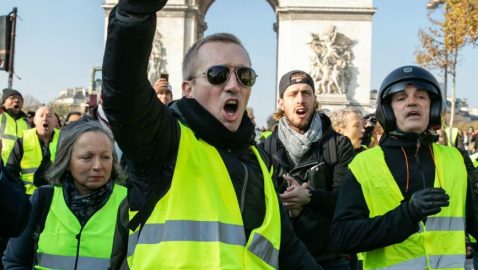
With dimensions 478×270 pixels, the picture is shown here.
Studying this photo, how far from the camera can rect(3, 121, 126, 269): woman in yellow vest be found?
3238mm

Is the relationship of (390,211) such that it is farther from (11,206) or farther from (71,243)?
(11,206)

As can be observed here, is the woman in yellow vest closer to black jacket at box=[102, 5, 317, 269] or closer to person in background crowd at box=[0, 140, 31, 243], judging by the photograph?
person in background crowd at box=[0, 140, 31, 243]

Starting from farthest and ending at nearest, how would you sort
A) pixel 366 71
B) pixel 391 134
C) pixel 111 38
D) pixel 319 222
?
1. pixel 366 71
2. pixel 319 222
3. pixel 391 134
4. pixel 111 38

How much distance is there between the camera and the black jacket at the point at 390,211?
3.03 m

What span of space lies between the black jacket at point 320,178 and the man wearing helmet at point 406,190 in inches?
37.8

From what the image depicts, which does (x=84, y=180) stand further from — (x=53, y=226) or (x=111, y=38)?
(x=111, y=38)

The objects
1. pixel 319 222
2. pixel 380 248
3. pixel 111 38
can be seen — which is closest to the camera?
pixel 111 38

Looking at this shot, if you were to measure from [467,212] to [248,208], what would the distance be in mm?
1582

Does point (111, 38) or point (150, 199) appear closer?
point (111, 38)

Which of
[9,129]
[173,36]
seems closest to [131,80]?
[9,129]

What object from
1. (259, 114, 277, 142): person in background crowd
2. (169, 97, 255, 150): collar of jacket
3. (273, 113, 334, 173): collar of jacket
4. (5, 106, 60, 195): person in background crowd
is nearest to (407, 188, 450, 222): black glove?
(169, 97, 255, 150): collar of jacket

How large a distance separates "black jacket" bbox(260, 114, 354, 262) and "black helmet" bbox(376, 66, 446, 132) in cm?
96

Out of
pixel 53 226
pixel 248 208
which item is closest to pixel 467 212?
pixel 248 208

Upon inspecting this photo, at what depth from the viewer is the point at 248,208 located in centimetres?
225
